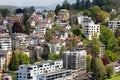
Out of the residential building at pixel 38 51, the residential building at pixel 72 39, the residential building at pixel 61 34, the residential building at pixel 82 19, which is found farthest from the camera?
the residential building at pixel 82 19

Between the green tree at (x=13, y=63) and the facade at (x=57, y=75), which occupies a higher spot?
the green tree at (x=13, y=63)

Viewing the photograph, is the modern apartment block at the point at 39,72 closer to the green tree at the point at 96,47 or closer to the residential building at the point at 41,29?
the green tree at the point at 96,47

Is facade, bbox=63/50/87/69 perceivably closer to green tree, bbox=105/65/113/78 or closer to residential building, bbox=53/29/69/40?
green tree, bbox=105/65/113/78

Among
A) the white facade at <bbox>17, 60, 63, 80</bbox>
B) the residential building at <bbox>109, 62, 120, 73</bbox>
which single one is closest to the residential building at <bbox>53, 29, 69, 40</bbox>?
the residential building at <bbox>109, 62, 120, 73</bbox>

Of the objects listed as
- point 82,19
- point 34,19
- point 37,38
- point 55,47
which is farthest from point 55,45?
point 34,19

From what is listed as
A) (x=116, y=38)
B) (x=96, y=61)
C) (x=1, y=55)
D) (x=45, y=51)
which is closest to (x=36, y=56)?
(x=45, y=51)

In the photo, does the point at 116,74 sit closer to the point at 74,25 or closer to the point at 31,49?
the point at 31,49

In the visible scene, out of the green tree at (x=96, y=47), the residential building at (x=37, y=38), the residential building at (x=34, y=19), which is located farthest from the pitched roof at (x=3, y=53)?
the residential building at (x=34, y=19)

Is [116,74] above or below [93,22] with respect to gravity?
below
